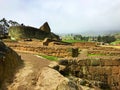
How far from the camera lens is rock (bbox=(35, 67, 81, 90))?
8.31m

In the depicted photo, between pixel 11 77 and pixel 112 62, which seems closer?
pixel 11 77

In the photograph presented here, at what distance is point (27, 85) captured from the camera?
854 cm

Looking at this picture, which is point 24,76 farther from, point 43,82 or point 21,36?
point 21,36

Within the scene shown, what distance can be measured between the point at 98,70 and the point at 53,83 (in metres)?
4.12

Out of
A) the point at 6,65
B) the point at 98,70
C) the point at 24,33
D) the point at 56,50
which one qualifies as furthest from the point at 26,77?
the point at 24,33

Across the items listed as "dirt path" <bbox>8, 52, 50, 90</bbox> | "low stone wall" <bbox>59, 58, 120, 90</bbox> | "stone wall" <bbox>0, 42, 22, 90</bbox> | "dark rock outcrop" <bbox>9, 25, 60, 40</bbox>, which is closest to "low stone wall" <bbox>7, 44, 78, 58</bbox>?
"low stone wall" <bbox>59, 58, 120, 90</bbox>

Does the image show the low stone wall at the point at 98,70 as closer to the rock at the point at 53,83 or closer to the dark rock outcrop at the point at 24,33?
the rock at the point at 53,83

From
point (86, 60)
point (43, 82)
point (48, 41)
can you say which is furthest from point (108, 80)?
point (48, 41)

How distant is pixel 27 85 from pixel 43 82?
1.56ft

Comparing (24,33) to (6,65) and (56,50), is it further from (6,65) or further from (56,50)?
(6,65)

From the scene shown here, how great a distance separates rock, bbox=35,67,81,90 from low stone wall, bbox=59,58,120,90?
2786 mm

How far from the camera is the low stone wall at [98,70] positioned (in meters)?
12.0

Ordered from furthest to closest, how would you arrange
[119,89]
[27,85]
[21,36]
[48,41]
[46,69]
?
[21,36] → [48,41] → [119,89] → [46,69] → [27,85]

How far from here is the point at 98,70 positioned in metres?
12.2
